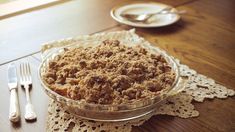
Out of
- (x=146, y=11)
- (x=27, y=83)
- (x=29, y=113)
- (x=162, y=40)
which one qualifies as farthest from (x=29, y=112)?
(x=146, y=11)

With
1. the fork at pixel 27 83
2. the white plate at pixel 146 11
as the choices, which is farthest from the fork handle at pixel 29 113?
the white plate at pixel 146 11

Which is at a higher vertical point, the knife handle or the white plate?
the white plate

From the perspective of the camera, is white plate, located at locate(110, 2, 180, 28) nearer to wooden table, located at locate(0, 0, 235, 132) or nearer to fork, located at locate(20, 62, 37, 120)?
wooden table, located at locate(0, 0, 235, 132)

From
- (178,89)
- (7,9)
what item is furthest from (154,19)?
(7,9)

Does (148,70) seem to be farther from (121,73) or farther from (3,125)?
(3,125)

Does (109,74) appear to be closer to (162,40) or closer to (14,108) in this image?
(14,108)

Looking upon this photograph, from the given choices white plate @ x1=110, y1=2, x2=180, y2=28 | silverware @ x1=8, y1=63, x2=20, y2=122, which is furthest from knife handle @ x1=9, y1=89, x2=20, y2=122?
white plate @ x1=110, y1=2, x2=180, y2=28

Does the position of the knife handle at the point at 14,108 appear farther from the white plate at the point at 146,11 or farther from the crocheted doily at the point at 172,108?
the white plate at the point at 146,11
